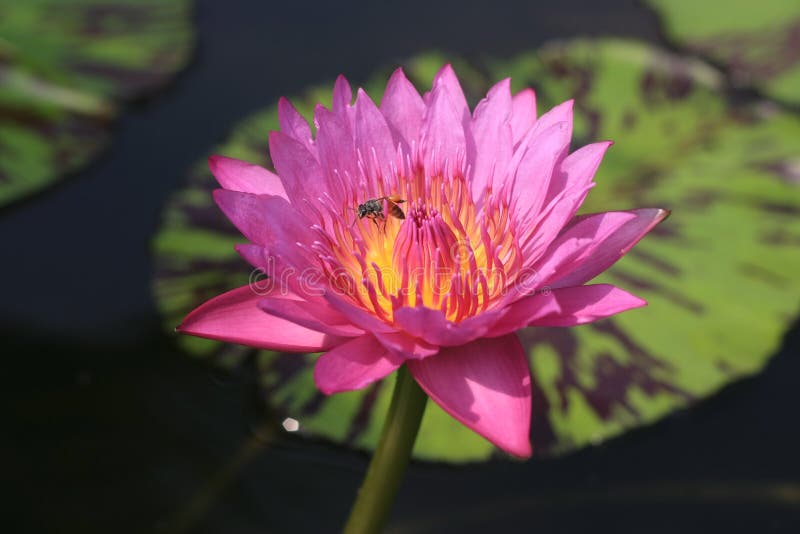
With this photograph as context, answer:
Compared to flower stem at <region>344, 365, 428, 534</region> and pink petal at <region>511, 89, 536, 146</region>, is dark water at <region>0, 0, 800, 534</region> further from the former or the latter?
pink petal at <region>511, 89, 536, 146</region>

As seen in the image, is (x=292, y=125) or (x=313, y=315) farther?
(x=292, y=125)

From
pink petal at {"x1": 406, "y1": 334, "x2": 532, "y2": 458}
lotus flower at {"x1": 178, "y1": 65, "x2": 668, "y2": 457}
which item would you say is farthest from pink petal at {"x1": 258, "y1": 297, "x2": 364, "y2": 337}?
pink petal at {"x1": 406, "y1": 334, "x2": 532, "y2": 458}

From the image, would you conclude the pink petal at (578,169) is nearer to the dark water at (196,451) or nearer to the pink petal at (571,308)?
the pink petal at (571,308)

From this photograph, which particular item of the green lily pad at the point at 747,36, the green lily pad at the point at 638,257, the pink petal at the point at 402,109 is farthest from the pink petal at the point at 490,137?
the green lily pad at the point at 747,36

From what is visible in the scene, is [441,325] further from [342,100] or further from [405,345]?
[342,100]

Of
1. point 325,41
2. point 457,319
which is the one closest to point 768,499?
point 457,319

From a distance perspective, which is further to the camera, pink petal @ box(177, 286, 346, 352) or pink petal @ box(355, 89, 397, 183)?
pink petal @ box(355, 89, 397, 183)

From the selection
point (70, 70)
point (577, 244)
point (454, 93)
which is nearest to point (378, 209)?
point (454, 93)
